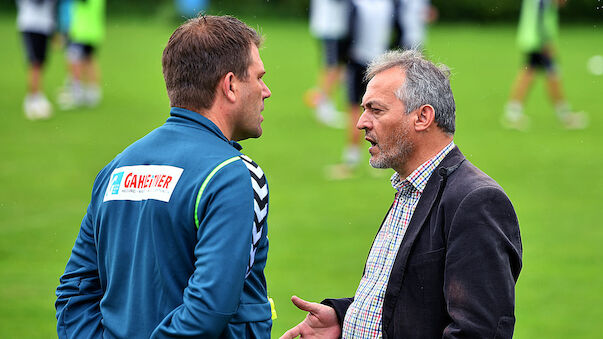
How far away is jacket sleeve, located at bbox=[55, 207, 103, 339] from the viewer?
8.77ft

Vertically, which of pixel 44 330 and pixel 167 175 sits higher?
pixel 167 175

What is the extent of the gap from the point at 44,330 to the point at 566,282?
13.3 feet

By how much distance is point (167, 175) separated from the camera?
241 centimetres

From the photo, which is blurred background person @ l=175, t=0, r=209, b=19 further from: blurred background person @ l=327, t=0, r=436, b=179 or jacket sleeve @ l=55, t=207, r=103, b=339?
jacket sleeve @ l=55, t=207, r=103, b=339

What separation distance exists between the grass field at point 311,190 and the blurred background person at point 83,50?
482mm

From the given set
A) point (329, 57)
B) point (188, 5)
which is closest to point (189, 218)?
point (329, 57)

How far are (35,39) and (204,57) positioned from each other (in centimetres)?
1211

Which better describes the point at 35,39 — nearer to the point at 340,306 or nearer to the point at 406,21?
the point at 406,21

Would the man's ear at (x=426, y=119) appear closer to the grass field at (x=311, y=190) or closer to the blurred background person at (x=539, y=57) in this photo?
the grass field at (x=311, y=190)

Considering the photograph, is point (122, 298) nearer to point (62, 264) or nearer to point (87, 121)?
point (62, 264)

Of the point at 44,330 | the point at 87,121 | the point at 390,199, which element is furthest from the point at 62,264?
the point at 87,121

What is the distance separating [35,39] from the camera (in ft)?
44.9

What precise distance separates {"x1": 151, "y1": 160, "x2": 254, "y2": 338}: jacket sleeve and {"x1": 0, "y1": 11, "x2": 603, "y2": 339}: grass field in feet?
3.55

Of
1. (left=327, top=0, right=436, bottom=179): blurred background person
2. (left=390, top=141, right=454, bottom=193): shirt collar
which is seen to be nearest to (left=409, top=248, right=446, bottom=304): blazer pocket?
(left=390, top=141, right=454, bottom=193): shirt collar
